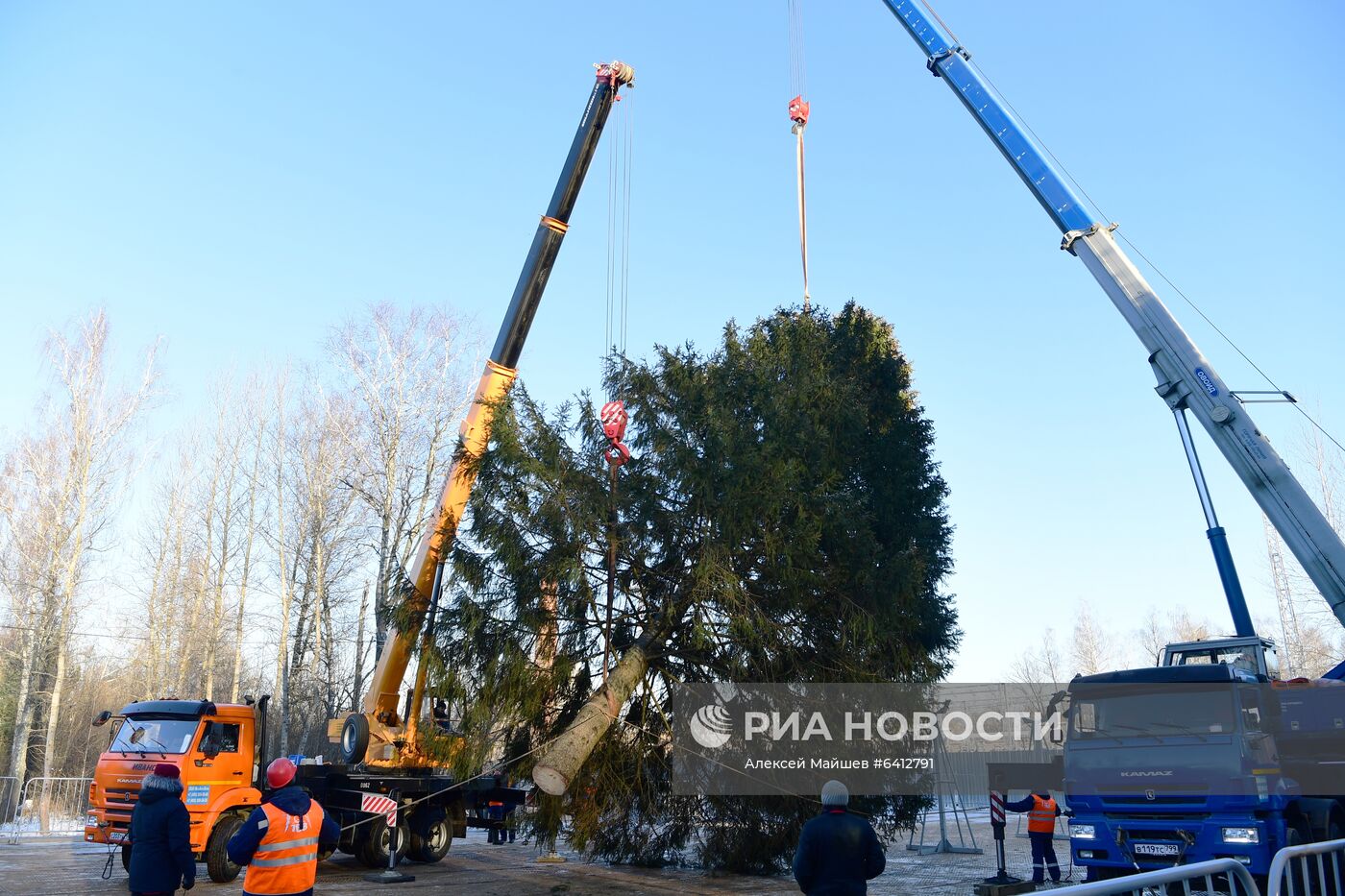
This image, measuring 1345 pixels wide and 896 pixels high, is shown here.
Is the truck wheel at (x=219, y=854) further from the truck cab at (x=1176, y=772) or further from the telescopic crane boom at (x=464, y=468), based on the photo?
the truck cab at (x=1176, y=772)

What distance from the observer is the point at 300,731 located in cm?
3017

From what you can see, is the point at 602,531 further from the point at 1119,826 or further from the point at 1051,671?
the point at 1051,671

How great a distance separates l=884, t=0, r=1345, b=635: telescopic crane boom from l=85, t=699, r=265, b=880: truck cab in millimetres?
14209

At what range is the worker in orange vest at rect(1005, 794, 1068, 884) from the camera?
12570 millimetres

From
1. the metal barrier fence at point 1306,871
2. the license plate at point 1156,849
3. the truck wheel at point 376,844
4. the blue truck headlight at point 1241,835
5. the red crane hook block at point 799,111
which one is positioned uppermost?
the red crane hook block at point 799,111

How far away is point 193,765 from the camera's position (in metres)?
12.9

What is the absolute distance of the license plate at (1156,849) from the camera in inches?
389

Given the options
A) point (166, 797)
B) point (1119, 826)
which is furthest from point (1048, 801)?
point (166, 797)

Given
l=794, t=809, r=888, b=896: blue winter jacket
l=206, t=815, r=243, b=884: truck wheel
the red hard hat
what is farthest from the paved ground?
the red hard hat

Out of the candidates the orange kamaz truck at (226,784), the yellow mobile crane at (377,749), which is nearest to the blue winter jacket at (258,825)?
the orange kamaz truck at (226,784)

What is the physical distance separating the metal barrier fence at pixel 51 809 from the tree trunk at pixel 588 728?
1325cm

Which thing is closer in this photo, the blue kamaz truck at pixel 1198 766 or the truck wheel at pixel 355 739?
the blue kamaz truck at pixel 1198 766

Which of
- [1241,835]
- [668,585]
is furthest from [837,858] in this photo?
[668,585]

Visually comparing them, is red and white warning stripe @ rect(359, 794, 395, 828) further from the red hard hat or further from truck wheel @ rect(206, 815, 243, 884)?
the red hard hat
